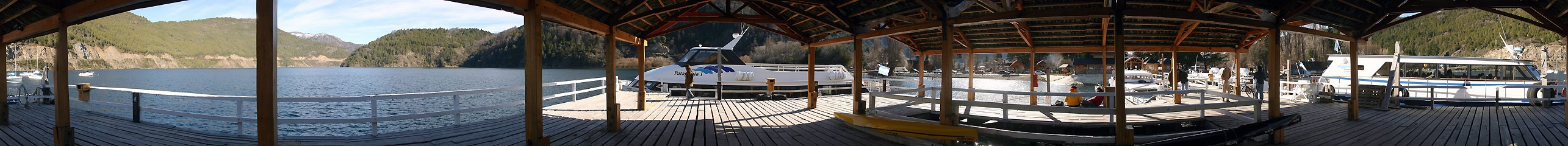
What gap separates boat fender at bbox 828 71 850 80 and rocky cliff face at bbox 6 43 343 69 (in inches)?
2305

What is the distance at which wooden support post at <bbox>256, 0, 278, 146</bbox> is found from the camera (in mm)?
3453

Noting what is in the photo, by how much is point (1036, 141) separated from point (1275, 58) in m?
2.70

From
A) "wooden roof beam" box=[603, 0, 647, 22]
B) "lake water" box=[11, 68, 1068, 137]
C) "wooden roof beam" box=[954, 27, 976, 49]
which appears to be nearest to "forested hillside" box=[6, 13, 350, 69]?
"lake water" box=[11, 68, 1068, 137]

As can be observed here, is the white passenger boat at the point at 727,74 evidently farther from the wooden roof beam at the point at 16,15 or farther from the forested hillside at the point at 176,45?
the forested hillside at the point at 176,45

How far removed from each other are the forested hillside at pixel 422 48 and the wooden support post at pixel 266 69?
8523cm

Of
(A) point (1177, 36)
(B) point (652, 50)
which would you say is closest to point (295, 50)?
(B) point (652, 50)

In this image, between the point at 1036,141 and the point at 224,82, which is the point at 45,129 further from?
the point at 224,82

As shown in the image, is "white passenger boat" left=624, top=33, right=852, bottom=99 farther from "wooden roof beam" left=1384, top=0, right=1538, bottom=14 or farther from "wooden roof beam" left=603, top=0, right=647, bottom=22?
"wooden roof beam" left=1384, top=0, right=1538, bottom=14

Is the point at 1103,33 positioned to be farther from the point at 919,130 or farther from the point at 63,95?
the point at 63,95

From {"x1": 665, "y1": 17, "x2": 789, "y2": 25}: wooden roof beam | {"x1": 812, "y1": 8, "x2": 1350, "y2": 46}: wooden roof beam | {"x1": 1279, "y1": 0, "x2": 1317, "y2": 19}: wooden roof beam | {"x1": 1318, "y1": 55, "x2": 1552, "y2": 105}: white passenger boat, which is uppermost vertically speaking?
{"x1": 665, "y1": 17, "x2": 789, "y2": 25}: wooden roof beam

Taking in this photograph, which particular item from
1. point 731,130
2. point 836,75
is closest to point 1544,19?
point 731,130

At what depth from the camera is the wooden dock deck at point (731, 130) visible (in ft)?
20.3

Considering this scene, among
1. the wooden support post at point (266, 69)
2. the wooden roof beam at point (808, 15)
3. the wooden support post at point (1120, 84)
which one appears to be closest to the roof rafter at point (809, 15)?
the wooden roof beam at point (808, 15)

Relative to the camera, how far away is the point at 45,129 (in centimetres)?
748
